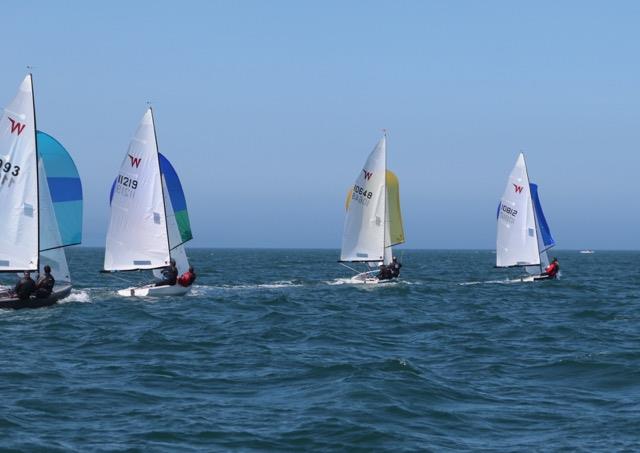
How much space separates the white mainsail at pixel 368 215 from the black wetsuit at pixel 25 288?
62.3 ft

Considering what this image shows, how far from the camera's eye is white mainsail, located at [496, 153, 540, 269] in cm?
5047

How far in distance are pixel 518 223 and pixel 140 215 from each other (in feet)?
73.7

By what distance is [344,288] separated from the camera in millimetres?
43875

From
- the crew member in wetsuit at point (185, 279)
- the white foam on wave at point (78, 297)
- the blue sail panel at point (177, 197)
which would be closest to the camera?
the white foam on wave at point (78, 297)

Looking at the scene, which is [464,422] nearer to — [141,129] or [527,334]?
[527,334]

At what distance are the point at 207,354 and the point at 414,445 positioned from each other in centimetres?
850

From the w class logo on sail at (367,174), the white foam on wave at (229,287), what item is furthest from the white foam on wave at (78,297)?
the w class logo on sail at (367,174)

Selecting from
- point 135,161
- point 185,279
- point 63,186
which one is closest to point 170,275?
point 185,279

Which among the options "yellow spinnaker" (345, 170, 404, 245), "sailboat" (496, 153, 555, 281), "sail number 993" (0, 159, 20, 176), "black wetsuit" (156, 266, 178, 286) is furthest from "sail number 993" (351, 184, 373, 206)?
"sail number 993" (0, 159, 20, 176)

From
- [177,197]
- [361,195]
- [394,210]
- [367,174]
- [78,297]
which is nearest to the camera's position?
[78,297]

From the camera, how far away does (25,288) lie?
28.7 meters

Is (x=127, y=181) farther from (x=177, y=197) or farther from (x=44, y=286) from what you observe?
(x=44, y=286)

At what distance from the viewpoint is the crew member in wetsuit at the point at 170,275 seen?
35844 millimetres

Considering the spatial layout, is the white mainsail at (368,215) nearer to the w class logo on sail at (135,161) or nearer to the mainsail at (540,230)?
the mainsail at (540,230)
